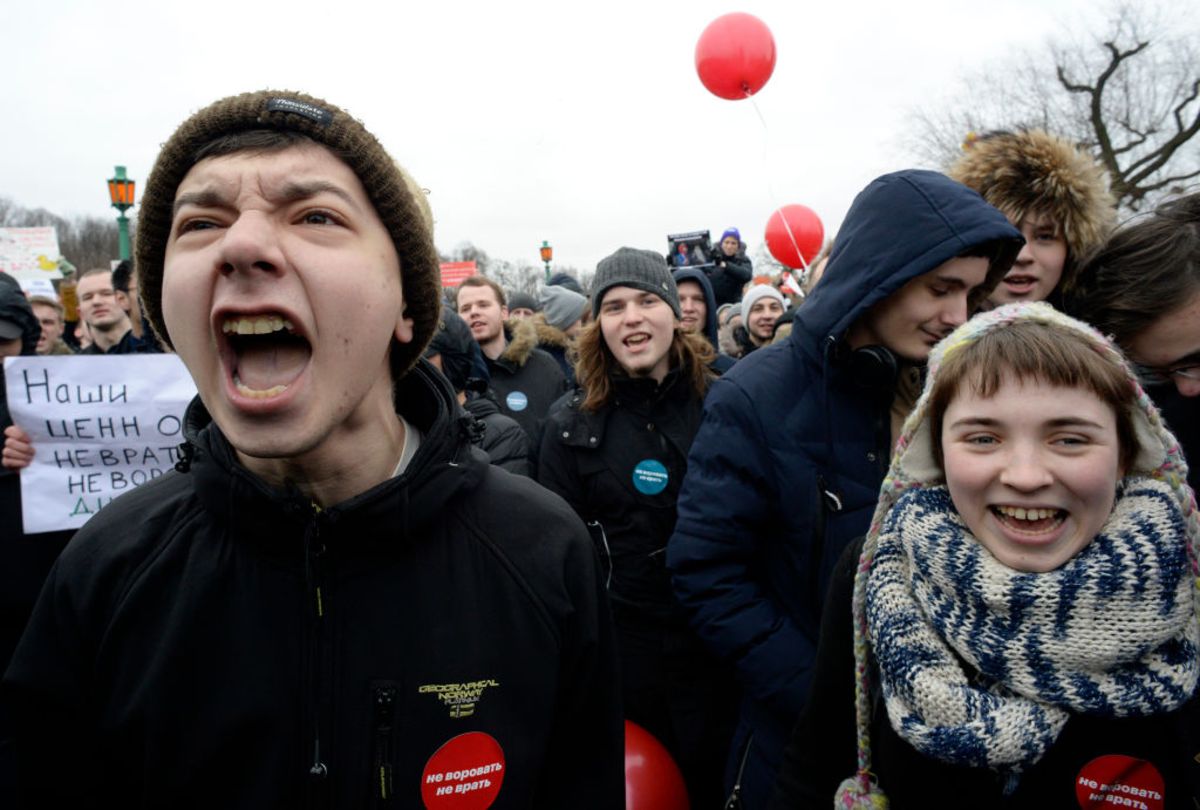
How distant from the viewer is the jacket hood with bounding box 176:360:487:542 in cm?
122

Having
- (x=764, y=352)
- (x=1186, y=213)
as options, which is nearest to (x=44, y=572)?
(x=764, y=352)

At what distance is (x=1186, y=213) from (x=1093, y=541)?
1.16 metres

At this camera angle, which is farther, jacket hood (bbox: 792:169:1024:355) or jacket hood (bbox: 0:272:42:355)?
jacket hood (bbox: 0:272:42:355)

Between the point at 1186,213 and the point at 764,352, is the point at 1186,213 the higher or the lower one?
the higher one

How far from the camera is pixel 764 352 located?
2.27 m

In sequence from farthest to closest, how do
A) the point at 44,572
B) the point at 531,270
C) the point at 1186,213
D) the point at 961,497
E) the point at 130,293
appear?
the point at 531,270, the point at 130,293, the point at 44,572, the point at 1186,213, the point at 961,497

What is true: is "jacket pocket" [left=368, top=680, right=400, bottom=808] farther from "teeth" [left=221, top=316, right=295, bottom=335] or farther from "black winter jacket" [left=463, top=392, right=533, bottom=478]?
"black winter jacket" [left=463, top=392, right=533, bottom=478]

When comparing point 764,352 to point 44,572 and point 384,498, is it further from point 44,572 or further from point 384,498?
point 44,572

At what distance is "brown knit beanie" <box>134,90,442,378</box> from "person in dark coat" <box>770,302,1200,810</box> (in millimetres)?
1150

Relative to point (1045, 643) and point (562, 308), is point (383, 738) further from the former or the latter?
point (562, 308)

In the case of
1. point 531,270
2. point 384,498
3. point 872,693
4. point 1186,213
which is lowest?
point 872,693

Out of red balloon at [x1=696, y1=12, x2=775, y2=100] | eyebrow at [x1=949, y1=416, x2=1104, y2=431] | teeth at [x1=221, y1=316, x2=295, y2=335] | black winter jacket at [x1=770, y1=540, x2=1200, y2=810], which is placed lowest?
black winter jacket at [x1=770, y1=540, x2=1200, y2=810]

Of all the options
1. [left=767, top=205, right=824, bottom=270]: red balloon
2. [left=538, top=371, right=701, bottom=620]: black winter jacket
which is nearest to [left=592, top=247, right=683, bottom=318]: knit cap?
[left=538, top=371, right=701, bottom=620]: black winter jacket

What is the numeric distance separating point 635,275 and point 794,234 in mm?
Result: 8001
